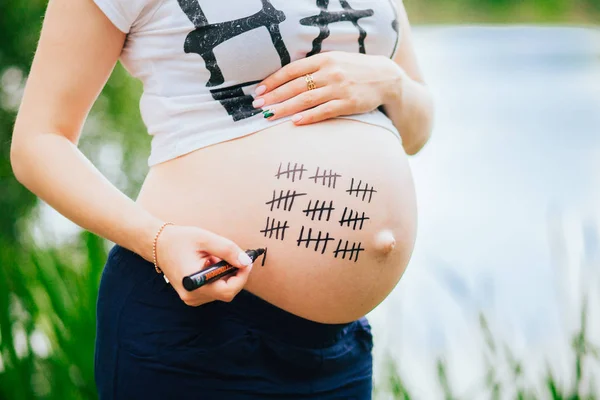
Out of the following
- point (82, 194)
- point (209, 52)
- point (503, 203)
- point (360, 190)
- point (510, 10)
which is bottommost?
point (510, 10)

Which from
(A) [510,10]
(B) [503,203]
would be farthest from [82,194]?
(A) [510,10]

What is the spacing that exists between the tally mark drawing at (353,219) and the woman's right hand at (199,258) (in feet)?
0.64

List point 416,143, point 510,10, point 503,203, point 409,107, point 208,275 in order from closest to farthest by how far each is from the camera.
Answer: point 208,275 < point 409,107 < point 416,143 < point 503,203 < point 510,10

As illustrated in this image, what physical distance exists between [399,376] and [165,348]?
964 millimetres

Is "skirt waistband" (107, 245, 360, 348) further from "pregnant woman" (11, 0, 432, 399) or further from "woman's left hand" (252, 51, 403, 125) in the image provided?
"woman's left hand" (252, 51, 403, 125)

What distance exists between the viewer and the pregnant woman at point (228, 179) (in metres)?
1.02

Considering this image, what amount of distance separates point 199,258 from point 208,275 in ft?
0.15

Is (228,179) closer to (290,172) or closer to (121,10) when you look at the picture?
(290,172)

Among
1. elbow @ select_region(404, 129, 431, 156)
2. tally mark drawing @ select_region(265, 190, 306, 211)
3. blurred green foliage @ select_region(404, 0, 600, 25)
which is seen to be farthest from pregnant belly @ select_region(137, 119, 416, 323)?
blurred green foliage @ select_region(404, 0, 600, 25)

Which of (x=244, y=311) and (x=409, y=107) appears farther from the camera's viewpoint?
(x=409, y=107)

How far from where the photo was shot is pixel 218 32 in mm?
1042

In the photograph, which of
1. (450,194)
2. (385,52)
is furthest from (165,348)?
(450,194)

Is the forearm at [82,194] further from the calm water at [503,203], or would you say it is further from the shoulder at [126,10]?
the calm water at [503,203]

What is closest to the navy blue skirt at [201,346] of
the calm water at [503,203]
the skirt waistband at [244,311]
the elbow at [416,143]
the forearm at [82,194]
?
the skirt waistband at [244,311]
